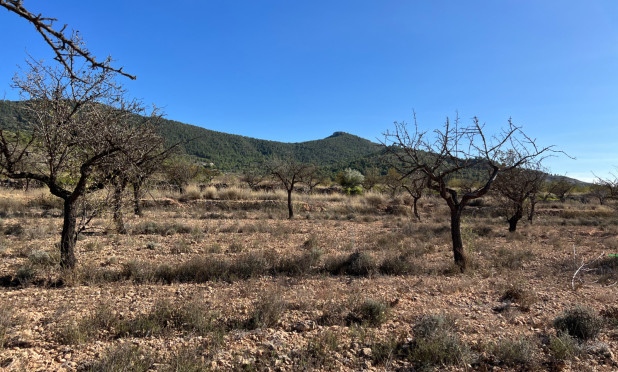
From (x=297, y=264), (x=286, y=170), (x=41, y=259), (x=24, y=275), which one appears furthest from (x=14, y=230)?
(x=286, y=170)

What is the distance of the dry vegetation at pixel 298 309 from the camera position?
3637 millimetres

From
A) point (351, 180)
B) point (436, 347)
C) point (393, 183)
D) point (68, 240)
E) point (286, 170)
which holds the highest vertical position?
point (351, 180)

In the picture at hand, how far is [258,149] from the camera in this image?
79938 millimetres

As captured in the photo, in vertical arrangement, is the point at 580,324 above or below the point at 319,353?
above

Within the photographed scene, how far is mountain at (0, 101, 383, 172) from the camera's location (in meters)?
67.2

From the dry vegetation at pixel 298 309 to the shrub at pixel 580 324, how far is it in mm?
22

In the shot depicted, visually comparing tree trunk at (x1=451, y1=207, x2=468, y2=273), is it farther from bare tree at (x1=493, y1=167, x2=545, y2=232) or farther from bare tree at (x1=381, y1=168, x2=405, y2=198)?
bare tree at (x1=381, y1=168, x2=405, y2=198)

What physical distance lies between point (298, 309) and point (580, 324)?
410 centimetres

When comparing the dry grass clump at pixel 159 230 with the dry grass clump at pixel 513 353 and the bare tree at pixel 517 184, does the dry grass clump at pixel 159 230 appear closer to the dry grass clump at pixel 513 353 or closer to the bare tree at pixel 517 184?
the dry grass clump at pixel 513 353

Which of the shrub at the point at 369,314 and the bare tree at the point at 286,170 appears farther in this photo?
the bare tree at the point at 286,170

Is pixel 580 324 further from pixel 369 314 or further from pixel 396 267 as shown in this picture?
pixel 396 267

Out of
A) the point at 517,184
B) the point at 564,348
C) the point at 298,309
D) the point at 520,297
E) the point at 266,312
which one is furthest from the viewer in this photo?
the point at 517,184

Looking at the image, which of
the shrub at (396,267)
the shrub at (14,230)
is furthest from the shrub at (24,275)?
the shrub at (396,267)

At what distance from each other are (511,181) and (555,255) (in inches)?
238
